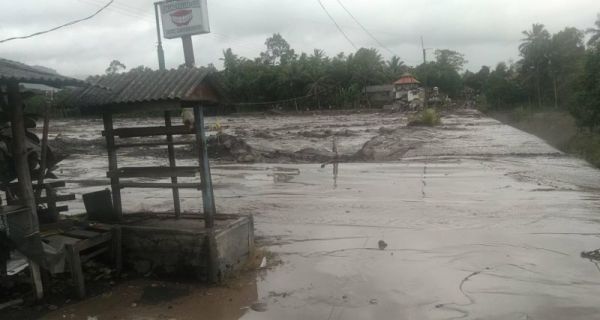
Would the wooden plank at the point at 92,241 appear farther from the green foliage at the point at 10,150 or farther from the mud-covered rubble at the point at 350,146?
the mud-covered rubble at the point at 350,146

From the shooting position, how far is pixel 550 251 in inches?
283

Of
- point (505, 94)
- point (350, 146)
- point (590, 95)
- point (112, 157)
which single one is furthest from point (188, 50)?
point (505, 94)

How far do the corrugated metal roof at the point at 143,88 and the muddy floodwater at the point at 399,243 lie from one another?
2.39m

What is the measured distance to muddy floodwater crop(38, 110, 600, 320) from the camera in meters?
→ 5.58

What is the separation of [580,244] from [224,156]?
1490 cm

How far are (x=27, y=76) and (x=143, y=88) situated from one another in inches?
54.3

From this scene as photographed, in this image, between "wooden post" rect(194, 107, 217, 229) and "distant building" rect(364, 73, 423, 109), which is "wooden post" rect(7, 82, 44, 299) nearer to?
"wooden post" rect(194, 107, 217, 229)

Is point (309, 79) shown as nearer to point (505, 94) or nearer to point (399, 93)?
point (399, 93)

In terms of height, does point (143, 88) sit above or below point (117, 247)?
above

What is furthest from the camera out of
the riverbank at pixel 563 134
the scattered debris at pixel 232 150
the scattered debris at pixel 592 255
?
the scattered debris at pixel 232 150

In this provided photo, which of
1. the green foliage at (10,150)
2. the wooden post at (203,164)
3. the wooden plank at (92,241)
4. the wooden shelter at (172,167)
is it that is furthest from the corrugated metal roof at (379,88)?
the wooden plank at (92,241)

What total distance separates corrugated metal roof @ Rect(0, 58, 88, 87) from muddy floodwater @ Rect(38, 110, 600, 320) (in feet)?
8.53

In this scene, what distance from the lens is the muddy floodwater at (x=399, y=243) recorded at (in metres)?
5.58

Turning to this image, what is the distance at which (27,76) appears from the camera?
17.1ft
